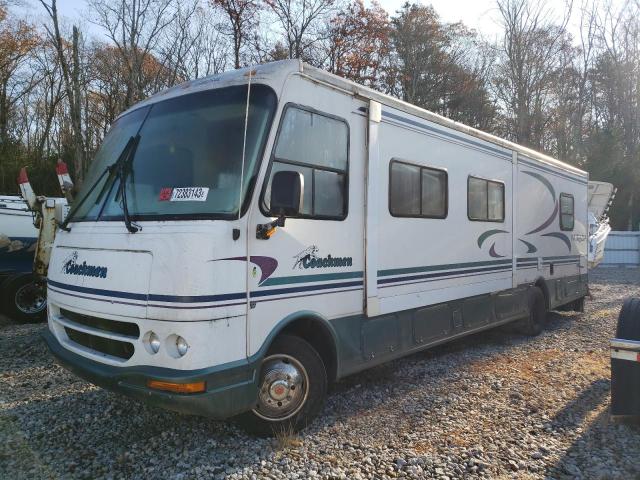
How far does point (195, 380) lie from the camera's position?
3287 millimetres

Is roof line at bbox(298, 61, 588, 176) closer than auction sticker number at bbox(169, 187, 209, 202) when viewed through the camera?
No

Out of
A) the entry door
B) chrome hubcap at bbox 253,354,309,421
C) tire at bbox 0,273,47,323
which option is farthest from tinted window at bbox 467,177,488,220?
tire at bbox 0,273,47,323

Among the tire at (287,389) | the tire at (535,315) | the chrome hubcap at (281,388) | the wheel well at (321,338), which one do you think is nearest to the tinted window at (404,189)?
the wheel well at (321,338)

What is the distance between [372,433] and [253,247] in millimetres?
1878

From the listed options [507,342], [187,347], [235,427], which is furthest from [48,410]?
[507,342]

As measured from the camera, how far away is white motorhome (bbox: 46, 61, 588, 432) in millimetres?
3398

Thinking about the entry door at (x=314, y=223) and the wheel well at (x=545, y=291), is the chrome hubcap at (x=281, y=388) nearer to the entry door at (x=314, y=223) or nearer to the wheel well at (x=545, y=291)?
the entry door at (x=314, y=223)

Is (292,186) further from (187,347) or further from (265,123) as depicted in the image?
(187,347)

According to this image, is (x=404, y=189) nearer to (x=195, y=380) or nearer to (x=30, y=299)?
(x=195, y=380)

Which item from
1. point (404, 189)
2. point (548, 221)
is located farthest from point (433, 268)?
point (548, 221)

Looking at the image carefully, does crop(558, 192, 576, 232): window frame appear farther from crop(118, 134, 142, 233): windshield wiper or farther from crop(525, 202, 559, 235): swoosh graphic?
crop(118, 134, 142, 233): windshield wiper

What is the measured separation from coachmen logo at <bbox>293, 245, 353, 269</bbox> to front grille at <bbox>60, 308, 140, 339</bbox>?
127 centimetres

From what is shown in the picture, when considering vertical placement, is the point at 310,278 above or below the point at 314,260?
below

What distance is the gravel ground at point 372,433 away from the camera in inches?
142
